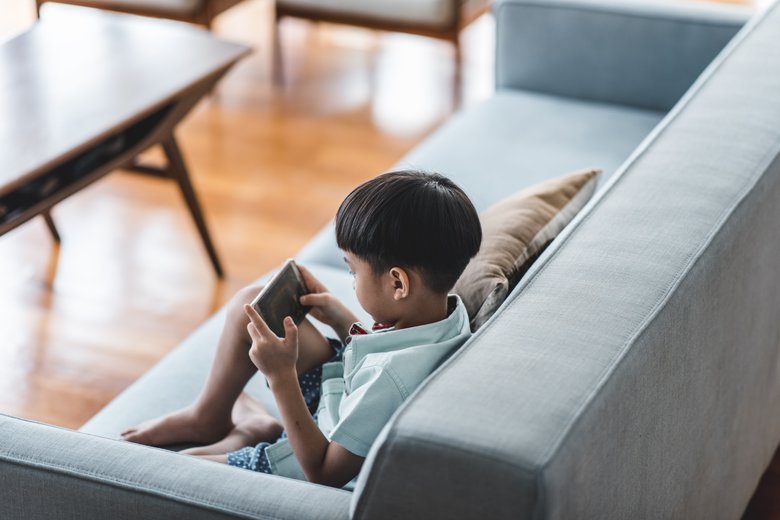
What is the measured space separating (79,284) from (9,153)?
722 mm

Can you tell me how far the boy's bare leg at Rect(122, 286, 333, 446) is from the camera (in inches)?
59.9

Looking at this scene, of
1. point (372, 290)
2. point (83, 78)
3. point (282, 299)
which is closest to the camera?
point (372, 290)

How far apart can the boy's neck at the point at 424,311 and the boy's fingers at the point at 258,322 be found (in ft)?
0.52

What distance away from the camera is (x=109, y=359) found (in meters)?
2.38

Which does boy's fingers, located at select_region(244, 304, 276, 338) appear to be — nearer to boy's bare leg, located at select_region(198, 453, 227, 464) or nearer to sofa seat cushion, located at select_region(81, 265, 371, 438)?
boy's bare leg, located at select_region(198, 453, 227, 464)

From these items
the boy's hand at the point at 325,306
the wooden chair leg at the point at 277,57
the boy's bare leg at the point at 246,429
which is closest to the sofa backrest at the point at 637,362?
the boy's hand at the point at 325,306

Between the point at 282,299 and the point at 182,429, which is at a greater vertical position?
the point at 282,299

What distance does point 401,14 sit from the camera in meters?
3.64

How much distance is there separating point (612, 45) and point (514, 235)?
1.17 metres

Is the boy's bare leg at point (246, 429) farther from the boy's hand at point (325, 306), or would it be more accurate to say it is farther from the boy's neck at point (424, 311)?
the boy's neck at point (424, 311)

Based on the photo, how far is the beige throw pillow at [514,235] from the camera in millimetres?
1440

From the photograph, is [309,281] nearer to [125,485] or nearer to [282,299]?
[282,299]

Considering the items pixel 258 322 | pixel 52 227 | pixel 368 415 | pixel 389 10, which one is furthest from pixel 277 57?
pixel 368 415

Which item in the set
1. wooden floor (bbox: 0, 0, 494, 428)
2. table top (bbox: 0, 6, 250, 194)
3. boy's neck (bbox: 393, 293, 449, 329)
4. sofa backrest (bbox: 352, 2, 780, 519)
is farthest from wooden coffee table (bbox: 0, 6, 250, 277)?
sofa backrest (bbox: 352, 2, 780, 519)
